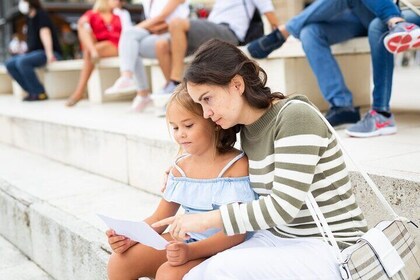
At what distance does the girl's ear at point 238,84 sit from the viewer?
5.53 ft

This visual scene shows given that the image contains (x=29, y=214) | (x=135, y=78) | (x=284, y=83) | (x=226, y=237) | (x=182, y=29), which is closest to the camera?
(x=226, y=237)

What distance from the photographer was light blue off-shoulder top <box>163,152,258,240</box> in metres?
1.83

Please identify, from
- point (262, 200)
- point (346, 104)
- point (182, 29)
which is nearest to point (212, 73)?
point (262, 200)

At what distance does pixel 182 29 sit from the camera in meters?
4.73

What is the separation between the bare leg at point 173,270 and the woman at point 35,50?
636cm

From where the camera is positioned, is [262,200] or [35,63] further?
[35,63]

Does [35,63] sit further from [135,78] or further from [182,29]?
[182,29]

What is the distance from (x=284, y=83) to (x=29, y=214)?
6.35 feet

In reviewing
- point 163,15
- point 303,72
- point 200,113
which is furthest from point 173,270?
point 163,15

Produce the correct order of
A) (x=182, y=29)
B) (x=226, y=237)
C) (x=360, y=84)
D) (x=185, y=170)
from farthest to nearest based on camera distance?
(x=182, y=29)
(x=360, y=84)
(x=185, y=170)
(x=226, y=237)

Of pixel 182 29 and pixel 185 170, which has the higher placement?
pixel 182 29

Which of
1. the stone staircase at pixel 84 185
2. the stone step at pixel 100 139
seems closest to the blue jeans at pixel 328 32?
the stone staircase at pixel 84 185

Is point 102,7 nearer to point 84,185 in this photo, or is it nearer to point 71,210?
point 84,185

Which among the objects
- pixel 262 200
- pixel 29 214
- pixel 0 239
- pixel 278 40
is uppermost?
pixel 278 40
